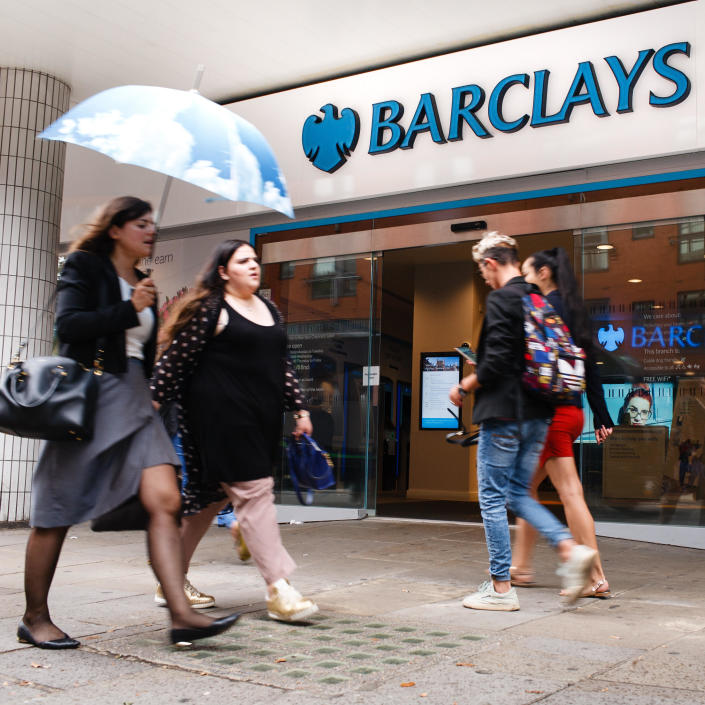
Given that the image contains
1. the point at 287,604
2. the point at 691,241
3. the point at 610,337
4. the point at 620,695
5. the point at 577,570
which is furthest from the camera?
the point at 610,337

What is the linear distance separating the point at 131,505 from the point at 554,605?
2.19 m

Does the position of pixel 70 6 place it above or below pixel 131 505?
above

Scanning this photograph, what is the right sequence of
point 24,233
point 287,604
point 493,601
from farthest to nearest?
point 24,233, point 493,601, point 287,604

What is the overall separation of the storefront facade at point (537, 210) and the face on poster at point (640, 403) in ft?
0.04

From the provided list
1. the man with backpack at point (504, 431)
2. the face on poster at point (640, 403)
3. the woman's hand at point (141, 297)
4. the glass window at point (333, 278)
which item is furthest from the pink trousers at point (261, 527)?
the glass window at point (333, 278)

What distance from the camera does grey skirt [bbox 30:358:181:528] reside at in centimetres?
321

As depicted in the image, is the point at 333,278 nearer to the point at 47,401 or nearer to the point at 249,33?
the point at 249,33

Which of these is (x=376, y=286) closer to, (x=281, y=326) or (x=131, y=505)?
(x=281, y=326)

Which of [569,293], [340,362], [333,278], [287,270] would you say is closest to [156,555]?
[569,293]

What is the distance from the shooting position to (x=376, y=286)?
918 cm

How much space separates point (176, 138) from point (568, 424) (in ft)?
8.19

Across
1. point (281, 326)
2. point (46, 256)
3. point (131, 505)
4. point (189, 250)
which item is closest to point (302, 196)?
point (189, 250)

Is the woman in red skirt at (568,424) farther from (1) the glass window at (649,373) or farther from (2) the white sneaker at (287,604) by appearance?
(1) the glass window at (649,373)

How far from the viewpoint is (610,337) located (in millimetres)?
7758
